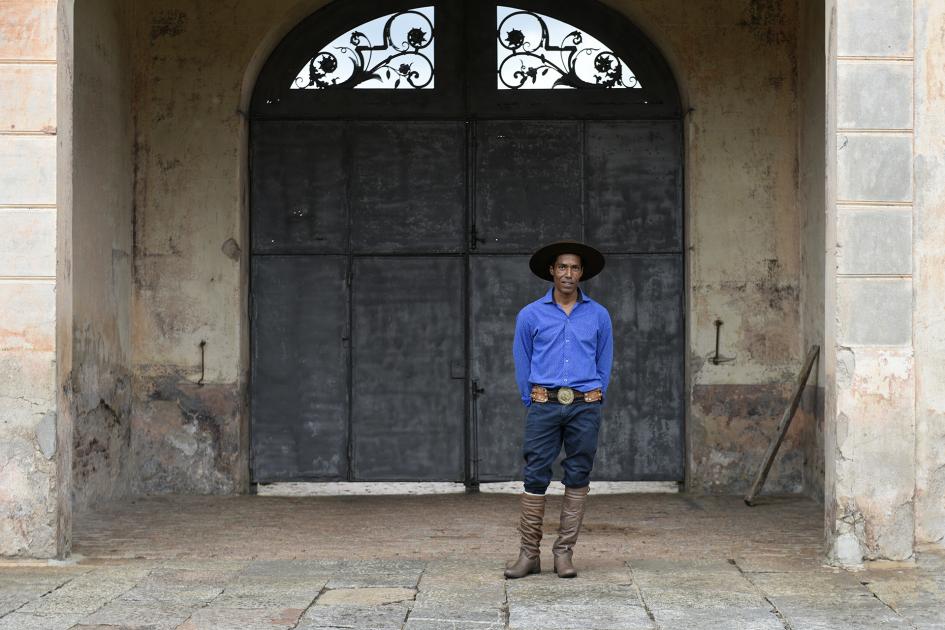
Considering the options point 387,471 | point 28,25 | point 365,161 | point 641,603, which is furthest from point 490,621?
point 365,161

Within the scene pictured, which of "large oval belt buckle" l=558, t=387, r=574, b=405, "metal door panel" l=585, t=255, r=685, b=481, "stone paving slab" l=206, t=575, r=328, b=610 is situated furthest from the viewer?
"metal door panel" l=585, t=255, r=685, b=481

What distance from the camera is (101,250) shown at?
913 cm

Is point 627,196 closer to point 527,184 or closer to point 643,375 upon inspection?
point 527,184

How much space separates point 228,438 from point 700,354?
3.71m

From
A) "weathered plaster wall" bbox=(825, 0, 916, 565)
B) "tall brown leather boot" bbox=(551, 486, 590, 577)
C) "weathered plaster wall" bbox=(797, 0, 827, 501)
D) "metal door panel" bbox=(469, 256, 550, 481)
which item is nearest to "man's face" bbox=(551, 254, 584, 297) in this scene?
"tall brown leather boot" bbox=(551, 486, 590, 577)

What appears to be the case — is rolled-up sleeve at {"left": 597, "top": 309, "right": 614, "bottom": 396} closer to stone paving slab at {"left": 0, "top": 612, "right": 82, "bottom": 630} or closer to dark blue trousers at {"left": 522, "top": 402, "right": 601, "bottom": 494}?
dark blue trousers at {"left": 522, "top": 402, "right": 601, "bottom": 494}

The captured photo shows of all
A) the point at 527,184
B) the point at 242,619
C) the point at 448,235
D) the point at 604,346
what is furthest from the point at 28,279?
the point at 527,184

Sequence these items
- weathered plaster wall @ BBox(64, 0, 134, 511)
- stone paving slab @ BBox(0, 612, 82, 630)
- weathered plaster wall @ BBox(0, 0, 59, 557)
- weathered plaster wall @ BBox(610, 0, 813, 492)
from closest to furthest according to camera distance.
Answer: stone paving slab @ BBox(0, 612, 82, 630)
weathered plaster wall @ BBox(0, 0, 59, 557)
weathered plaster wall @ BBox(64, 0, 134, 511)
weathered plaster wall @ BBox(610, 0, 813, 492)

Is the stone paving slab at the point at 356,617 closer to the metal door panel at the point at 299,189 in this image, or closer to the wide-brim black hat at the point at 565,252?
the wide-brim black hat at the point at 565,252

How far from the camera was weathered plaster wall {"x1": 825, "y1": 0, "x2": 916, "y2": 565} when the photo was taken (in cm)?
661

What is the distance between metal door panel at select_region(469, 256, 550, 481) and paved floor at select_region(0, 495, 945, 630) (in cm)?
113

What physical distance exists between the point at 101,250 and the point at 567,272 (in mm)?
4095

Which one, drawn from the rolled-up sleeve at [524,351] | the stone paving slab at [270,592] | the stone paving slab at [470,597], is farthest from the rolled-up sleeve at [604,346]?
the stone paving slab at [270,592]

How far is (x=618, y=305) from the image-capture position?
33.0ft
